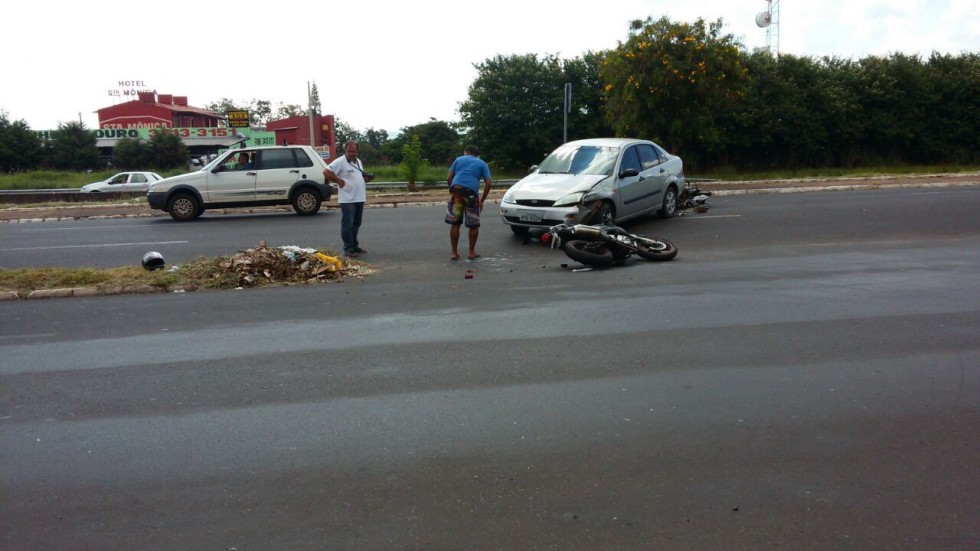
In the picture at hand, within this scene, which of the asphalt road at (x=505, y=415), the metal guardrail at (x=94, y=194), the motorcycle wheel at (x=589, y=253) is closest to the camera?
the asphalt road at (x=505, y=415)

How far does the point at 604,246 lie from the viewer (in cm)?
1111

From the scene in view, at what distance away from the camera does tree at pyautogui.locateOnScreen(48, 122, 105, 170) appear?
49031mm

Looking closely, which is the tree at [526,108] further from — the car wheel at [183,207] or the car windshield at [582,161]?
the car windshield at [582,161]

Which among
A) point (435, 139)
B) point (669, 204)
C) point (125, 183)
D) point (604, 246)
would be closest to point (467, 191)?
point (604, 246)

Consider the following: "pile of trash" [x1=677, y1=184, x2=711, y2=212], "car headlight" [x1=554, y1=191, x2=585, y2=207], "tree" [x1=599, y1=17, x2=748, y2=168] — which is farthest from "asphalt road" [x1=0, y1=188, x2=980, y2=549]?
"tree" [x1=599, y1=17, x2=748, y2=168]

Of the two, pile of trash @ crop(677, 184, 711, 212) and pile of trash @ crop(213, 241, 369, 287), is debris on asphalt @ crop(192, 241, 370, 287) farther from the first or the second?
pile of trash @ crop(677, 184, 711, 212)

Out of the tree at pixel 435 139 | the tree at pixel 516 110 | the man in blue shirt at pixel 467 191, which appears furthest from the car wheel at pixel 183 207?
the tree at pixel 435 139

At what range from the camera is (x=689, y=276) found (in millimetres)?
10070

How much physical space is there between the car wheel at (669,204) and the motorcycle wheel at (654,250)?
4.57 meters

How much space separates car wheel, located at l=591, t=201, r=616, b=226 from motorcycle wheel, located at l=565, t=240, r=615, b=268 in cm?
215

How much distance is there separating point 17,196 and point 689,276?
2889 centimetres

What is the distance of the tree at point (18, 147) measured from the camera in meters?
46.5

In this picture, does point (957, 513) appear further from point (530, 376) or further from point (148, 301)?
point (148, 301)

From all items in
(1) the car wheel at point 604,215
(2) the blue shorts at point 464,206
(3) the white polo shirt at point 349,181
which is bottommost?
(1) the car wheel at point 604,215
